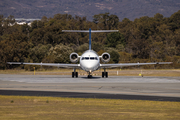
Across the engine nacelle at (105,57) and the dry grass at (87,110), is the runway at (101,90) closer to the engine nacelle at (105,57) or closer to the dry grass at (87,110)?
the dry grass at (87,110)

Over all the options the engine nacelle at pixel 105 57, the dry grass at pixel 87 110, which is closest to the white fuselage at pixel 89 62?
the engine nacelle at pixel 105 57

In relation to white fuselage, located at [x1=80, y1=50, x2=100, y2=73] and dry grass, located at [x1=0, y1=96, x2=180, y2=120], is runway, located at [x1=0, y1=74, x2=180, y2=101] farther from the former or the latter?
white fuselage, located at [x1=80, y1=50, x2=100, y2=73]

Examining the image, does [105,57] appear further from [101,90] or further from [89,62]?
[101,90]

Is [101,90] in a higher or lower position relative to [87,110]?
lower

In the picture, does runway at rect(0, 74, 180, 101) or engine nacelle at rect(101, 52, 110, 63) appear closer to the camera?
runway at rect(0, 74, 180, 101)

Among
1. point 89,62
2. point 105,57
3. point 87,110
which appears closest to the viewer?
point 87,110

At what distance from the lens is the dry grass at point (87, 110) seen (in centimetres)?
1130

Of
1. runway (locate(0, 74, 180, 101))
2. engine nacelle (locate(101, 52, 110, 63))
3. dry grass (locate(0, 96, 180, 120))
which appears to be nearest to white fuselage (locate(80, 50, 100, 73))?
engine nacelle (locate(101, 52, 110, 63))

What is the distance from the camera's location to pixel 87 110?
1285cm

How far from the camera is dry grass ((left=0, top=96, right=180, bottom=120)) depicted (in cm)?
1130

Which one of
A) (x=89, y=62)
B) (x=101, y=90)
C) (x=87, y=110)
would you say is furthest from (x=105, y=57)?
(x=87, y=110)

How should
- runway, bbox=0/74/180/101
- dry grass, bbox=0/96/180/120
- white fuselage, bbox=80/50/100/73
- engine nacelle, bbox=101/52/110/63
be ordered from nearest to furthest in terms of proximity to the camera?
dry grass, bbox=0/96/180/120 < runway, bbox=0/74/180/101 < white fuselage, bbox=80/50/100/73 < engine nacelle, bbox=101/52/110/63

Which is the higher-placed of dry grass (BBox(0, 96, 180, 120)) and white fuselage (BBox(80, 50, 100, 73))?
white fuselage (BBox(80, 50, 100, 73))

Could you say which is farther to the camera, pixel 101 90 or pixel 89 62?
pixel 89 62
